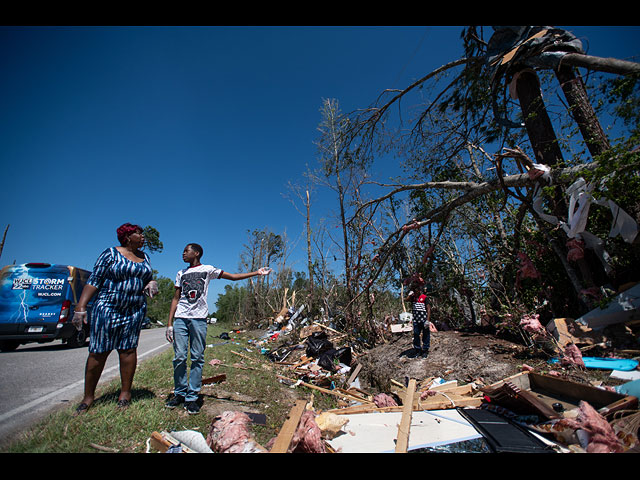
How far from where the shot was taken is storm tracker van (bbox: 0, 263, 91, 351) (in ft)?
21.9

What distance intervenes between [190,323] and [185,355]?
33 cm

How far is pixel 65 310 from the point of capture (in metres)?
7.10

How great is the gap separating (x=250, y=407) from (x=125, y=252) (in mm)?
2303

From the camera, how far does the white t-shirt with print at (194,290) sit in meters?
2.95

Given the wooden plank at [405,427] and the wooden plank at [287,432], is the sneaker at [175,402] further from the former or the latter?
the wooden plank at [405,427]

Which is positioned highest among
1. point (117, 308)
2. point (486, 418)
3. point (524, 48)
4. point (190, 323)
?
point (524, 48)

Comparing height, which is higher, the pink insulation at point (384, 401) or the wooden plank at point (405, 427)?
the wooden plank at point (405, 427)

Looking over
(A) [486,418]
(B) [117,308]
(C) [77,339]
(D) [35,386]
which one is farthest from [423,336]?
(C) [77,339]

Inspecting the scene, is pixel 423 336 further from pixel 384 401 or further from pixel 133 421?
pixel 133 421

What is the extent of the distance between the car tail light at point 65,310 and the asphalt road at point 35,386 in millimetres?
1269

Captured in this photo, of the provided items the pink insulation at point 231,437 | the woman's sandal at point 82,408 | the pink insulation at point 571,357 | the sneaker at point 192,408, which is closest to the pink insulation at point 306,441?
the pink insulation at point 231,437

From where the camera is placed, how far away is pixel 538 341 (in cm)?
429

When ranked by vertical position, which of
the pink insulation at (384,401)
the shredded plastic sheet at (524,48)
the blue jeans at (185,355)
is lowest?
the pink insulation at (384,401)
